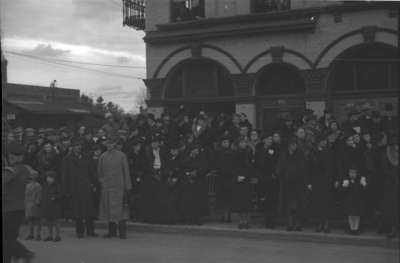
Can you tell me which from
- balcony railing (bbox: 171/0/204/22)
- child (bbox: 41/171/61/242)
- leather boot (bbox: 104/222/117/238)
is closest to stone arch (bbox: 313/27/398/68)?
balcony railing (bbox: 171/0/204/22)

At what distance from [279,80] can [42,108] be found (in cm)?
831

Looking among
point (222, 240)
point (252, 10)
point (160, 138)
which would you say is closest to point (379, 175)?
point (222, 240)

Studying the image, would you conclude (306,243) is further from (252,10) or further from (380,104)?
(252,10)

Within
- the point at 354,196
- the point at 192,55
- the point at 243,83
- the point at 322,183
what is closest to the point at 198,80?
the point at 192,55

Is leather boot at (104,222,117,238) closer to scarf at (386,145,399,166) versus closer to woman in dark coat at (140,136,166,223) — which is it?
woman in dark coat at (140,136,166,223)

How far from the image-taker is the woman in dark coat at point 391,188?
9.98 meters

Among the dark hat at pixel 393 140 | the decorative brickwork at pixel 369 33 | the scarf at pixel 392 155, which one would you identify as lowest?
the scarf at pixel 392 155

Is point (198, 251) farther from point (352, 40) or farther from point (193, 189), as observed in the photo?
point (352, 40)

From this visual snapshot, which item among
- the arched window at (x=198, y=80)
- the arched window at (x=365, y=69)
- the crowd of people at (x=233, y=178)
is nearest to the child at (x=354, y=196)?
the crowd of people at (x=233, y=178)

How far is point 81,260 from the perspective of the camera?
909cm

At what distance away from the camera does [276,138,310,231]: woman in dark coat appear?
11.0 metres

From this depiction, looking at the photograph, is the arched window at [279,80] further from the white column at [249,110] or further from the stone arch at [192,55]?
the stone arch at [192,55]

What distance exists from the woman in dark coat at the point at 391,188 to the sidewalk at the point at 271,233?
27 cm

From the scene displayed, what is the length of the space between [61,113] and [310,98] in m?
9.81
